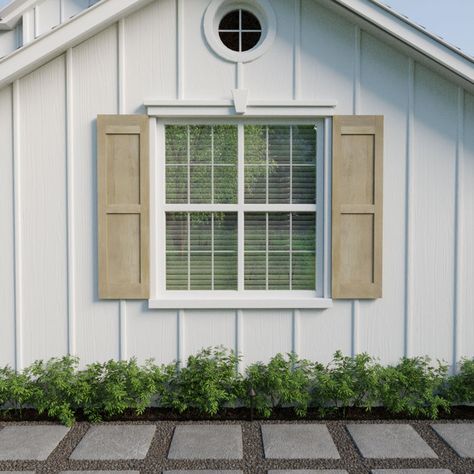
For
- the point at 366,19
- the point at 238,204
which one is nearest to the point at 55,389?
the point at 238,204

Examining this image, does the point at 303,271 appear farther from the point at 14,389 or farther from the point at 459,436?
the point at 14,389

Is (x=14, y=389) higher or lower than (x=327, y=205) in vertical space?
lower

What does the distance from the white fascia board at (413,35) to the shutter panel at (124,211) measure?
7.03 feet

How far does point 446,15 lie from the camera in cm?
906

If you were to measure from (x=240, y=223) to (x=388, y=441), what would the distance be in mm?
2237

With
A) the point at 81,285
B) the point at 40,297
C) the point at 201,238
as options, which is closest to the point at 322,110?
the point at 201,238

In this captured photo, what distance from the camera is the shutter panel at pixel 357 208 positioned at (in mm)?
4605

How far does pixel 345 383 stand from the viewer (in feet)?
14.5

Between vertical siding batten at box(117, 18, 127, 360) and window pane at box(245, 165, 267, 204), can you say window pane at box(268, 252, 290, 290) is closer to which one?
window pane at box(245, 165, 267, 204)

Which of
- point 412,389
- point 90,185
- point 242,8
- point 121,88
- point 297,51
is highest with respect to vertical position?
point 242,8

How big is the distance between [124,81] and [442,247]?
333cm

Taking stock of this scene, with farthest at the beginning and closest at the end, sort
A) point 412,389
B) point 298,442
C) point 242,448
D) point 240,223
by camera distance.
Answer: point 240,223 → point 412,389 → point 298,442 → point 242,448

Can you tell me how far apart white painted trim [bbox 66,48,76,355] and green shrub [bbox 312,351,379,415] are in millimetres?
2294

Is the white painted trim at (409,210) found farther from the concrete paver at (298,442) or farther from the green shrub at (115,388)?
the green shrub at (115,388)
